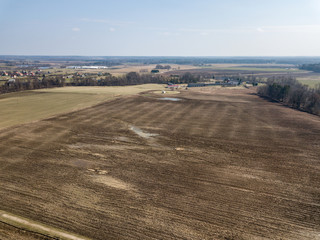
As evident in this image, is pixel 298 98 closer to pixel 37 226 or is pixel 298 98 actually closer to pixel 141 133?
pixel 141 133

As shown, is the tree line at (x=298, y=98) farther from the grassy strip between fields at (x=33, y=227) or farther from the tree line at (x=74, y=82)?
the grassy strip between fields at (x=33, y=227)

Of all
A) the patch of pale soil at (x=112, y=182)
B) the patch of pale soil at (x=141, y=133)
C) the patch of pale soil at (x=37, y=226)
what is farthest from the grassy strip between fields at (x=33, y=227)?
the patch of pale soil at (x=141, y=133)

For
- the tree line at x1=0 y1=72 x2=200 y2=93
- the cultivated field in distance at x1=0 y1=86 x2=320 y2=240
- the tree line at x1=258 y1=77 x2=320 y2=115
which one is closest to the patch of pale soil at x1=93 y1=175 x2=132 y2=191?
the cultivated field in distance at x1=0 y1=86 x2=320 y2=240

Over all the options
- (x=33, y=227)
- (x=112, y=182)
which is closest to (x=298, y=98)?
(x=112, y=182)

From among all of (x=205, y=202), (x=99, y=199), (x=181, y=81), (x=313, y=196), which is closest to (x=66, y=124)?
(x=99, y=199)

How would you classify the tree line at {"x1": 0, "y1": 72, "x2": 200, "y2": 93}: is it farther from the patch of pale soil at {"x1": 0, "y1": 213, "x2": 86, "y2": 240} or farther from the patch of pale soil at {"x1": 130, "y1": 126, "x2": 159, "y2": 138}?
the patch of pale soil at {"x1": 0, "y1": 213, "x2": 86, "y2": 240}
